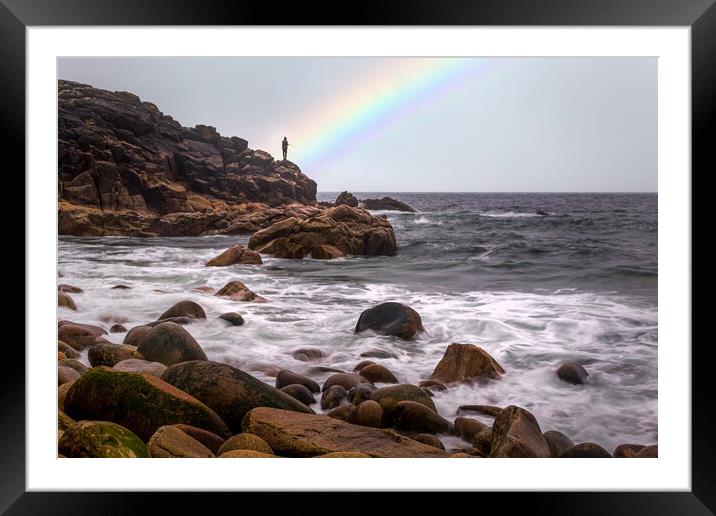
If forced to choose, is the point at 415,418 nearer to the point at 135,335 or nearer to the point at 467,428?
the point at 467,428

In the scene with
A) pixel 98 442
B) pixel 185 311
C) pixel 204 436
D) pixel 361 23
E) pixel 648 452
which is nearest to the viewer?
pixel 361 23

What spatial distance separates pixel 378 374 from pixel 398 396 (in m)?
0.22

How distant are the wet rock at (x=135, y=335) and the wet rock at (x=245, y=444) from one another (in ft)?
2.98

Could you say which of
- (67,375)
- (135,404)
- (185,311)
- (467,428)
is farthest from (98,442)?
(467,428)

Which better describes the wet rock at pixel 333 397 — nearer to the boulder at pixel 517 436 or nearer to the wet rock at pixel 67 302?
the boulder at pixel 517 436

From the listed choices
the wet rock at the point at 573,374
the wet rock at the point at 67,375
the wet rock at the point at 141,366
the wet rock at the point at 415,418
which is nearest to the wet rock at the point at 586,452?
the wet rock at the point at 573,374

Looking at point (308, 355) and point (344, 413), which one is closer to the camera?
point (344, 413)

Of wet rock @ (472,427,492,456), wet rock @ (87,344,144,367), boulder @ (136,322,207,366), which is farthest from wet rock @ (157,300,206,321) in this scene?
wet rock @ (472,427,492,456)

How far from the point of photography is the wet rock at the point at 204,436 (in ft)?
7.80

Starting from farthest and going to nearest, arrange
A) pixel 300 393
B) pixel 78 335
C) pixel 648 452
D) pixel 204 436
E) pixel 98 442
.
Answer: pixel 78 335 < pixel 300 393 < pixel 648 452 < pixel 204 436 < pixel 98 442

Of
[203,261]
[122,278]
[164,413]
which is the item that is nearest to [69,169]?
[122,278]

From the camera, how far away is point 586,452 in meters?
2.60

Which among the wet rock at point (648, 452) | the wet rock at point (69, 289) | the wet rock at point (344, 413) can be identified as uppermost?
the wet rock at point (69, 289)

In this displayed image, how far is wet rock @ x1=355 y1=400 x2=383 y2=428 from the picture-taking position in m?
2.60
